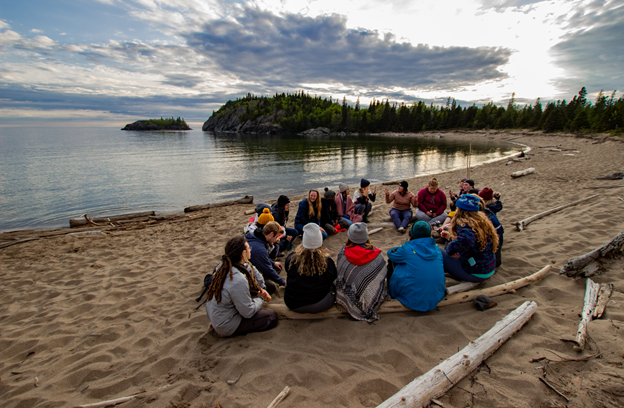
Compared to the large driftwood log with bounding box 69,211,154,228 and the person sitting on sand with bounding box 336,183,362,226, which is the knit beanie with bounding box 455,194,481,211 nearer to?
the person sitting on sand with bounding box 336,183,362,226

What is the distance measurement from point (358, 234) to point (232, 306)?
2159 millimetres

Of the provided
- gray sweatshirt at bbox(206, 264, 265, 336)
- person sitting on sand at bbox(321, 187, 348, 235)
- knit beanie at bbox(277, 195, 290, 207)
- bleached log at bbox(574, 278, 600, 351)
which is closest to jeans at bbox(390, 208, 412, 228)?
person sitting on sand at bbox(321, 187, 348, 235)

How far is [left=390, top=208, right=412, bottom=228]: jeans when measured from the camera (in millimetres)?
8344

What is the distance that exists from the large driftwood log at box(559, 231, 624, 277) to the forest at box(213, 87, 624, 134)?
56.8 meters

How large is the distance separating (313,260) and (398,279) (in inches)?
56.4

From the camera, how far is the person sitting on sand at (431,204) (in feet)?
27.4

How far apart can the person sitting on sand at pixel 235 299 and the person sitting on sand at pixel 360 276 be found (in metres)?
1.23

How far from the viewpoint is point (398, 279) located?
3.95 metres

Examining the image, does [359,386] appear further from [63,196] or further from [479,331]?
[63,196]

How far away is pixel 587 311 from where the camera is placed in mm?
3367

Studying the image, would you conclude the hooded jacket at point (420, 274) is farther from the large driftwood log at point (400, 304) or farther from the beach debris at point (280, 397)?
the beach debris at point (280, 397)

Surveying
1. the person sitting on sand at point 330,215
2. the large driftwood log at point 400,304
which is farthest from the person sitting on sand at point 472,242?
the person sitting on sand at point 330,215

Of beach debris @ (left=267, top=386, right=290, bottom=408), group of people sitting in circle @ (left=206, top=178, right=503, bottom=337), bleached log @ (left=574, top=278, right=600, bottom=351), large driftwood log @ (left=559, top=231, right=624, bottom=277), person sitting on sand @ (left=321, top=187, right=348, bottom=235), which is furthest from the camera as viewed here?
person sitting on sand @ (left=321, top=187, right=348, bottom=235)

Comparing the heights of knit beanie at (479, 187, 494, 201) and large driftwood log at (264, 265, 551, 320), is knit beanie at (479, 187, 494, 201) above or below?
above
